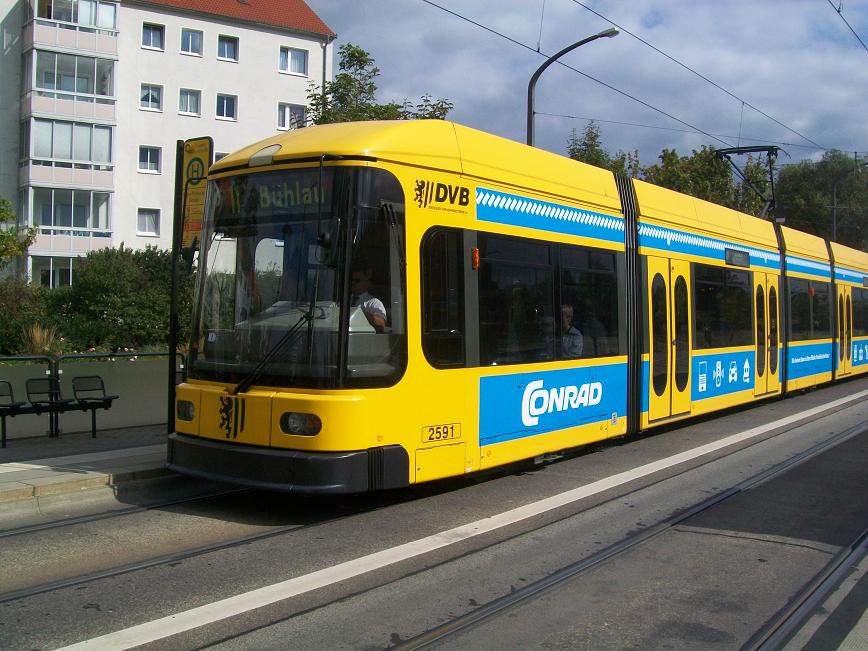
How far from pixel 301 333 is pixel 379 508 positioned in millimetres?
1811

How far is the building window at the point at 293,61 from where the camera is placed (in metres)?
45.7

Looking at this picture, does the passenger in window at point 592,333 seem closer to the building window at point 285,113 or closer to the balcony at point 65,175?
the balcony at point 65,175

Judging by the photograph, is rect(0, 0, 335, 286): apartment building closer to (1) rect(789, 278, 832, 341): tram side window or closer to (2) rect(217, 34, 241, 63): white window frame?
(2) rect(217, 34, 241, 63): white window frame

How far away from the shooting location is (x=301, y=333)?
6.98m

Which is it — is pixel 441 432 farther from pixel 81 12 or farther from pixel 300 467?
pixel 81 12

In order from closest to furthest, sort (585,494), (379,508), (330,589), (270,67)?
(330,589) → (379,508) → (585,494) → (270,67)

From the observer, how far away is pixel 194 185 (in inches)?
343

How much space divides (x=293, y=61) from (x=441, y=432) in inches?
1654

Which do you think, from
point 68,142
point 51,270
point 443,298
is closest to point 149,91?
point 68,142

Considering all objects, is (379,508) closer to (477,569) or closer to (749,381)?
(477,569)

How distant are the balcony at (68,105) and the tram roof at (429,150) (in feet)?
116

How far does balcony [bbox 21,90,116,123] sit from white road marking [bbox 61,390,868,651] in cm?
3678

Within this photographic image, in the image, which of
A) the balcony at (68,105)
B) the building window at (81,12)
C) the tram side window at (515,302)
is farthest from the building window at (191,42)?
the tram side window at (515,302)

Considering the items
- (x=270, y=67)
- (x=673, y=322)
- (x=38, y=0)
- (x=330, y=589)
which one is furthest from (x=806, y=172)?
(x=330, y=589)
